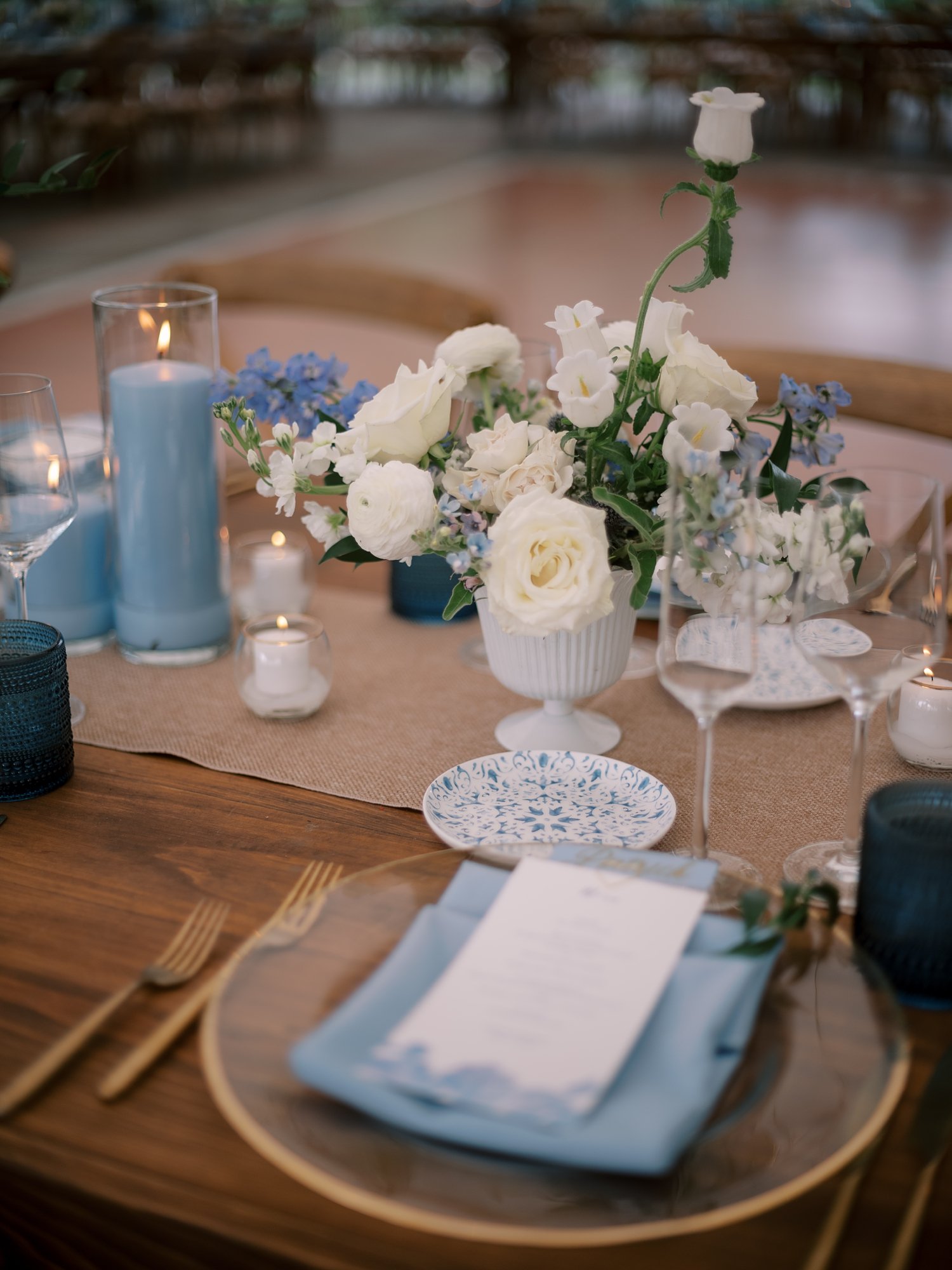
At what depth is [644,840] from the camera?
3.02ft

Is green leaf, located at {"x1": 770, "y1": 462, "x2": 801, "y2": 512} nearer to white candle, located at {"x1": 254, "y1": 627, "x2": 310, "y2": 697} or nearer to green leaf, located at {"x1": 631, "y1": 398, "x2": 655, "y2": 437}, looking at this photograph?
green leaf, located at {"x1": 631, "y1": 398, "x2": 655, "y2": 437}

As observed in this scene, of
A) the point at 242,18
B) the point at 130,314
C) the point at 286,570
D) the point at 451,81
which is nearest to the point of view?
the point at 130,314

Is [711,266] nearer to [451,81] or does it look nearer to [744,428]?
[744,428]

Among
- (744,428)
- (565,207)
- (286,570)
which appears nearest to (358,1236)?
(744,428)

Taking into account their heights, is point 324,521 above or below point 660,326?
below

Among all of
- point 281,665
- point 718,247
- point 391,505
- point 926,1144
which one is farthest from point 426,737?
point 926,1144

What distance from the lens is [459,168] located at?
10867 mm

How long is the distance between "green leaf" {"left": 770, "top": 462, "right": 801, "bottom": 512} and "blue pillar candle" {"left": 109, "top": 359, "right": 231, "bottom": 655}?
21.8 inches

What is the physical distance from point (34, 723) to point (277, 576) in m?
0.43

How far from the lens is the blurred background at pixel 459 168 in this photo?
552cm

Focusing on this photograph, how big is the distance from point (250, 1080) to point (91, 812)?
39cm

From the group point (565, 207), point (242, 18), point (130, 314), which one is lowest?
point (565, 207)

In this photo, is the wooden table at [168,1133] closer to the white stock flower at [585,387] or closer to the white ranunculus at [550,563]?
the white ranunculus at [550,563]

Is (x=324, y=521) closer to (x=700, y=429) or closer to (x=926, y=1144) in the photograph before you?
(x=700, y=429)
